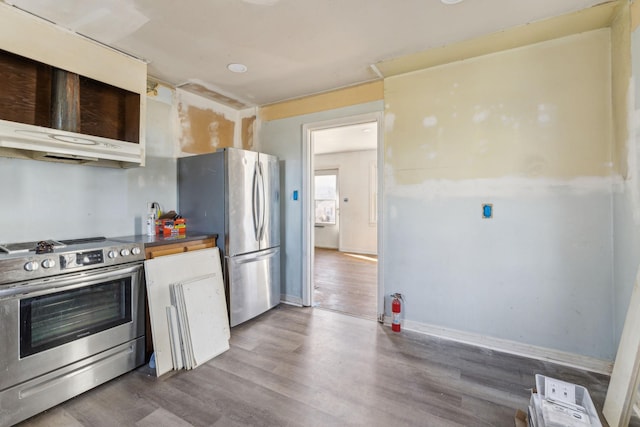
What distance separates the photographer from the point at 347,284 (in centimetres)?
452

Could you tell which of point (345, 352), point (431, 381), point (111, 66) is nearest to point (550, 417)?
point (431, 381)

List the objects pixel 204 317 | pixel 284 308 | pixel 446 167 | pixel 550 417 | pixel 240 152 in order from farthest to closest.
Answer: pixel 284 308
pixel 240 152
pixel 446 167
pixel 204 317
pixel 550 417

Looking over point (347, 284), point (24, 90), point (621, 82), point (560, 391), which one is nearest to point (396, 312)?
point (560, 391)

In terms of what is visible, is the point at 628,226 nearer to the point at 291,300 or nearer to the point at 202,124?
the point at 291,300

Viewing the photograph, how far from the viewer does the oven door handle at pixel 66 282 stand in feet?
5.30

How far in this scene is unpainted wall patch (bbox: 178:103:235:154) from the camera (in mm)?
3299

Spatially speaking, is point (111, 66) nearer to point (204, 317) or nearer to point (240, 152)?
point (240, 152)

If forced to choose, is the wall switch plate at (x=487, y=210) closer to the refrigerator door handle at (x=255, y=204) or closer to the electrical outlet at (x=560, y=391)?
the electrical outlet at (x=560, y=391)

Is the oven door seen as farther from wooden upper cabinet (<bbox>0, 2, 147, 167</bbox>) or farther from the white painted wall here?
the white painted wall

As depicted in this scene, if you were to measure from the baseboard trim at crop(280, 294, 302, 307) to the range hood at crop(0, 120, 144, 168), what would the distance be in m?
2.25

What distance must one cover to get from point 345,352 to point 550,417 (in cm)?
142

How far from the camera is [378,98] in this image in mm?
3076

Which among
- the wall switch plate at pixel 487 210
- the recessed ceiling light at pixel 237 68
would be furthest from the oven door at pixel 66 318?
the wall switch plate at pixel 487 210

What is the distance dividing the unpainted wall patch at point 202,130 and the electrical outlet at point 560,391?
372cm
